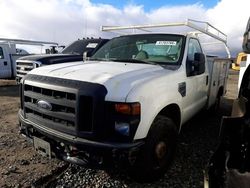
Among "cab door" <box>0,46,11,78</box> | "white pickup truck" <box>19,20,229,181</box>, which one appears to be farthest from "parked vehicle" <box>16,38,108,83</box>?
"cab door" <box>0,46,11,78</box>

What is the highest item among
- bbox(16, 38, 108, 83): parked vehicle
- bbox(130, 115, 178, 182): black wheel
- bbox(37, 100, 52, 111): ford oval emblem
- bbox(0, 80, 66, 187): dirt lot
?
bbox(16, 38, 108, 83): parked vehicle

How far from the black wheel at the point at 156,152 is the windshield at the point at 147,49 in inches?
43.1

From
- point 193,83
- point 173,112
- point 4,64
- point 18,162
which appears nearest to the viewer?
point 173,112

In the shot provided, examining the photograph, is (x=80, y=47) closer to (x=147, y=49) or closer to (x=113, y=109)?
(x=147, y=49)

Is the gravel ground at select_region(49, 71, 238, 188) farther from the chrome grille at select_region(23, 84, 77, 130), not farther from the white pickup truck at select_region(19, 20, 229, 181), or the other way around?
the chrome grille at select_region(23, 84, 77, 130)

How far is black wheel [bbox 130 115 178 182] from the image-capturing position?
3.26 metres

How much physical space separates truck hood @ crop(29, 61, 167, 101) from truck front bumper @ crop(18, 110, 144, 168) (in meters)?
0.49

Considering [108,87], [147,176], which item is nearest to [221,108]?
[147,176]

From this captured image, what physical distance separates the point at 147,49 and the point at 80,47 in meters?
5.80

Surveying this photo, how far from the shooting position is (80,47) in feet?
32.7

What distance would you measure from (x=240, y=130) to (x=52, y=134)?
1.95 meters

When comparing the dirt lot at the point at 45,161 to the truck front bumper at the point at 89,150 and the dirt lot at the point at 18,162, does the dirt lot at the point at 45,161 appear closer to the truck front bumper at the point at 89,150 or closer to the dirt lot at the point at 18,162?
the dirt lot at the point at 18,162

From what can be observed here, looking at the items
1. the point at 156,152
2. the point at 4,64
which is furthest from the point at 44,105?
the point at 4,64

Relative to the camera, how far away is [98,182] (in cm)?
365
